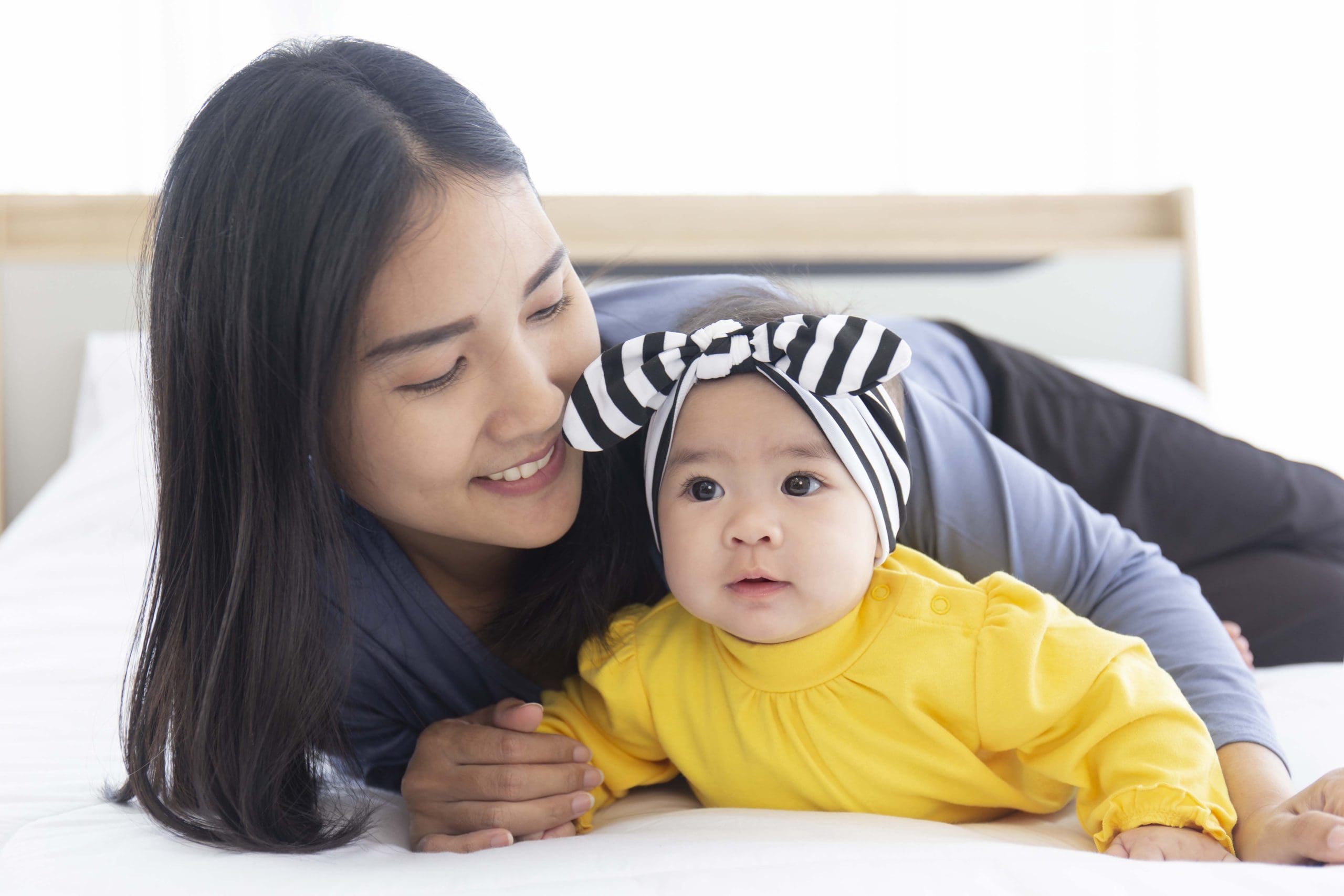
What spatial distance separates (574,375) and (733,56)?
5.95 ft

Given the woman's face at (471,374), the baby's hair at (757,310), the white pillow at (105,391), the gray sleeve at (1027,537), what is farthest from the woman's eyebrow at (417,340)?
the white pillow at (105,391)

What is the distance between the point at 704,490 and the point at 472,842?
1.18 ft

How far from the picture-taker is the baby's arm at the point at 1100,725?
85cm

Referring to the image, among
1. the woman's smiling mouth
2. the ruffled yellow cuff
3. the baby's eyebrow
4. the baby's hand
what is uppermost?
the baby's eyebrow

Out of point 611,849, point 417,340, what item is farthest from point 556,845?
point 417,340

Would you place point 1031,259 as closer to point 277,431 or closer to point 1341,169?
point 1341,169

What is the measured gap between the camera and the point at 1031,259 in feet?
8.57

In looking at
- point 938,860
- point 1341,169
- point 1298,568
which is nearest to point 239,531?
point 938,860

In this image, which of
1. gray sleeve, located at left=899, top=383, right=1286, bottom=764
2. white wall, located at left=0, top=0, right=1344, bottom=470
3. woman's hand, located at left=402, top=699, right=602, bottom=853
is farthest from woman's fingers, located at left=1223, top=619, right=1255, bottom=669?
white wall, located at left=0, top=0, right=1344, bottom=470

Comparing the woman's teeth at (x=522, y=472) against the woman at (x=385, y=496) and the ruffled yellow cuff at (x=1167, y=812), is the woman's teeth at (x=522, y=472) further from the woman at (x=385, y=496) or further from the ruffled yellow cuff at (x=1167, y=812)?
the ruffled yellow cuff at (x=1167, y=812)

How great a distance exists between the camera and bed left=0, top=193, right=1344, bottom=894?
0.74m

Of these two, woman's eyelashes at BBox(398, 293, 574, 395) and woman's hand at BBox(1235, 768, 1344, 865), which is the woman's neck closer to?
woman's eyelashes at BBox(398, 293, 574, 395)

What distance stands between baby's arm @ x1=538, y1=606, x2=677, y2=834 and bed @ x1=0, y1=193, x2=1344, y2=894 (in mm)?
34

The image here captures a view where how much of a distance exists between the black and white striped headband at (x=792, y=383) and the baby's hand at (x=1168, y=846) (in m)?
0.30
